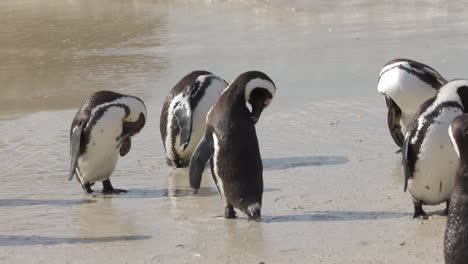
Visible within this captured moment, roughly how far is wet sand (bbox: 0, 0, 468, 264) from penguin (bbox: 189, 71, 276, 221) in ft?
0.54

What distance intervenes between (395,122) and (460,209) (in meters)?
3.14

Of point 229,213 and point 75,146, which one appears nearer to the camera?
point 229,213

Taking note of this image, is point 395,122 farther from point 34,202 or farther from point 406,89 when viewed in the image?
point 34,202

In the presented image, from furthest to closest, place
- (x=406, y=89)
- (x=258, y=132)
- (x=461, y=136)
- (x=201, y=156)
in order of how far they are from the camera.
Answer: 1. (x=258, y=132)
2. (x=406, y=89)
3. (x=201, y=156)
4. (x=461, y=136)

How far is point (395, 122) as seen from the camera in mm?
6977

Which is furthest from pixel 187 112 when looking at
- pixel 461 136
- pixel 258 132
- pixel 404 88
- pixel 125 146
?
pixel 461 136

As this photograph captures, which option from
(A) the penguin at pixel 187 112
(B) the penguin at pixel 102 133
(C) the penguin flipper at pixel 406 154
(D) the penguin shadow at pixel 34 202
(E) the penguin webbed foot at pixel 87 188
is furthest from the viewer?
(A) the penguin at pixel 187 112

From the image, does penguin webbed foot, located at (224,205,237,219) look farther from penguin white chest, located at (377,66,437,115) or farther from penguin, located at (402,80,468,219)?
penguin white chest, located at (377,66,437,115)

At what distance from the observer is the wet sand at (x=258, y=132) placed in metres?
5.20

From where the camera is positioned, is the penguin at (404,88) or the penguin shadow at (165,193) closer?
the penguin shadow at (165,193)

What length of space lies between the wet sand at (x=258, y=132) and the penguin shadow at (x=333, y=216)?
0.04 ft

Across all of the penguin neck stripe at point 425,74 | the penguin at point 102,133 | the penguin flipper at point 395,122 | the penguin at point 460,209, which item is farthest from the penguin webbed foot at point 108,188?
the penguin at point 460,209

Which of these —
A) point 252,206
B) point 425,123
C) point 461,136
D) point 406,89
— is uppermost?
point 461,136

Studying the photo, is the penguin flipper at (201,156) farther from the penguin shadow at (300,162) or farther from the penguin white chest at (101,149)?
the penguin shadow at (300,162)
